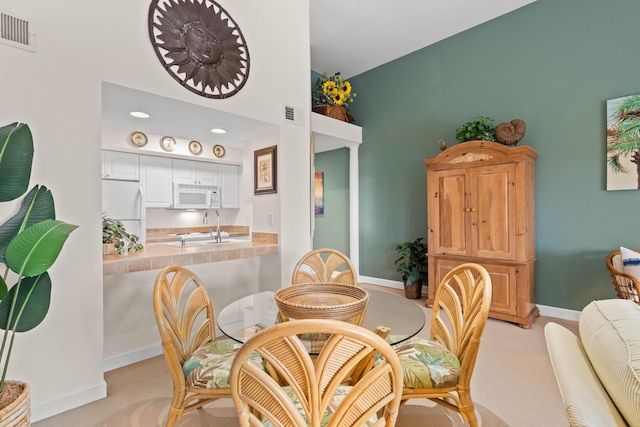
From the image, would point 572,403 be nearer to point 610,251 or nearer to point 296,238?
point 296,238

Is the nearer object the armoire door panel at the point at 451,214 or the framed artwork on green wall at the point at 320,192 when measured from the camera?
the armoire door panel at the point at 451,214

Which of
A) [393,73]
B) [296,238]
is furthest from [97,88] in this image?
[393,73]

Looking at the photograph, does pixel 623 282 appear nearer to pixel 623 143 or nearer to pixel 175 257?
pixel 623 143

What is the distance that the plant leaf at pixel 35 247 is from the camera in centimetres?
136

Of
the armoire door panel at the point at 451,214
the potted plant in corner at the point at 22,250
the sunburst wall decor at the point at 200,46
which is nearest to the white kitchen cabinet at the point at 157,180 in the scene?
the sunburst wall decor at the point at 200,46

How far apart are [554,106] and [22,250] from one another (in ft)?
15.5

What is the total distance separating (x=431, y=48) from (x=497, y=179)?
7.58 feet

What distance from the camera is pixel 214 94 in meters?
2.79

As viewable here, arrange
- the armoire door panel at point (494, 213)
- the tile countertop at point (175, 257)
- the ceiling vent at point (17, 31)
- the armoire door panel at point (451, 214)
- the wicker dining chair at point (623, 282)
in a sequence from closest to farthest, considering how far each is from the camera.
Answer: the ceiling vent at point (17, 31)
the tile countertop at point (175, 257)
the wicker dining chair at point (623, 282)
the armoire door panel at point (494, 213)
the armoire door panel at point (451, 214)

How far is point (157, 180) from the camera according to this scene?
14.2ft

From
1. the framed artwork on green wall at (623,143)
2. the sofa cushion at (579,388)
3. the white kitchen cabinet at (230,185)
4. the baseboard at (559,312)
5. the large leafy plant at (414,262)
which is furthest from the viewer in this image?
the white kitchen cabinet at (230,185)

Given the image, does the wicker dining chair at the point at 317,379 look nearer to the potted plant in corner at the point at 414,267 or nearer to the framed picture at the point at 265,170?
the framed picture at the point at 265,170

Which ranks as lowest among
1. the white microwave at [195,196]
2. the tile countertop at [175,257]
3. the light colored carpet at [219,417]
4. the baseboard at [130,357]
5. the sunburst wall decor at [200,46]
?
the light colored carpet at [219,417]

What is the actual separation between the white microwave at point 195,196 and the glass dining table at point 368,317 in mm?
2836
